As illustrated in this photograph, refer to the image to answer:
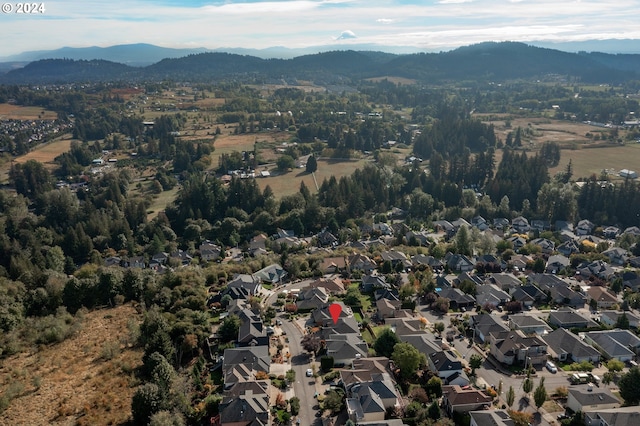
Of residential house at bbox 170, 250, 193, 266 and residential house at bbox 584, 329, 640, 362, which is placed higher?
residential house at bbox 584, 329, 640, 362

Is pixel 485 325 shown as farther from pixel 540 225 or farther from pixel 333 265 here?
pixel 540 225

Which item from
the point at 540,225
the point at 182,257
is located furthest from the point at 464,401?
the point at 540,225

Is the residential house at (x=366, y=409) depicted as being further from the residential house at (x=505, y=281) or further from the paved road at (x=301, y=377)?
the residential house at (x=505, y=281)

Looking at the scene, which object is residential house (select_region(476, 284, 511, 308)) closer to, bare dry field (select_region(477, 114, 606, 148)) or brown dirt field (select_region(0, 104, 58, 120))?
bare dry field (select_region(477, 114, 606, 148))

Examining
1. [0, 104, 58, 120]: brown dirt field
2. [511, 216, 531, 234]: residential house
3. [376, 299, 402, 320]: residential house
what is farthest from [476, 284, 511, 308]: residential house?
[0, 104, 58, 120]: brown dirt field

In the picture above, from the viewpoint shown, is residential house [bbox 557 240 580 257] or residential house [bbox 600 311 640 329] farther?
residential house [bbox 557 240 580 257]
